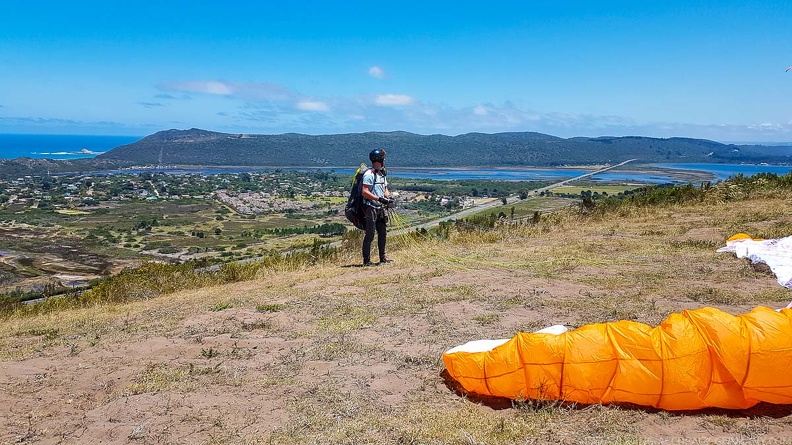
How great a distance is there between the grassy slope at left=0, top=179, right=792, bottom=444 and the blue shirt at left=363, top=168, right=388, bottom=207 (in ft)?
4.07

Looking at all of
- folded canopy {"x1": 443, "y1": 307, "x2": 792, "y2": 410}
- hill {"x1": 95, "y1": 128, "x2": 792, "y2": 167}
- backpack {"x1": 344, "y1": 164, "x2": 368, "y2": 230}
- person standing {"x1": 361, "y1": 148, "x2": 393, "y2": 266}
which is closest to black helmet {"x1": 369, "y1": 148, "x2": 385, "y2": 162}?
person standing {"x1": 361, "y1": 148, "x2": 393, "y2": 266}

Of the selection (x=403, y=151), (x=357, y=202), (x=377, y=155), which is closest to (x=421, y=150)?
(x=403, y=151)

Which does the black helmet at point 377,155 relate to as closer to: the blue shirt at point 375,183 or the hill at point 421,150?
the blue shirt at point 375,183

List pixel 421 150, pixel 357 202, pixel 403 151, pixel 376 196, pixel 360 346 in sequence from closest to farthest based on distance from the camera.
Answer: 1. pixel 360 346
2. pixel 376 196
3. pixel 357 202
4. pixel 403 151
5. pixel 421 150

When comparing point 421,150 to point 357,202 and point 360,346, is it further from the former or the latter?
point 360,346

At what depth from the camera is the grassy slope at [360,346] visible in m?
3.93

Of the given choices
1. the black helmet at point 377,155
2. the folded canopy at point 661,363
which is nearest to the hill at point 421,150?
the black helmet at point 377,155

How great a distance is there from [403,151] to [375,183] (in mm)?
131892

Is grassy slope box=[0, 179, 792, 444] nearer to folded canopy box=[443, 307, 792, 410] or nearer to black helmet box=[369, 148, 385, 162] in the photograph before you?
folded canopy box=[443, 307, 792, 410]

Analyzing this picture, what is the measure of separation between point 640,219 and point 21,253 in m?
41.7

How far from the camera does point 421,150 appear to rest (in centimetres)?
14400

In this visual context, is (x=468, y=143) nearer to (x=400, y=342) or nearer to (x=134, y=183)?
(x=134, y=183)

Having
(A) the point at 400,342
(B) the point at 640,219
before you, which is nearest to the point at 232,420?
(A) the point at 400,342

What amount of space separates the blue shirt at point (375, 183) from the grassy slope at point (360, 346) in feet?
4.07
